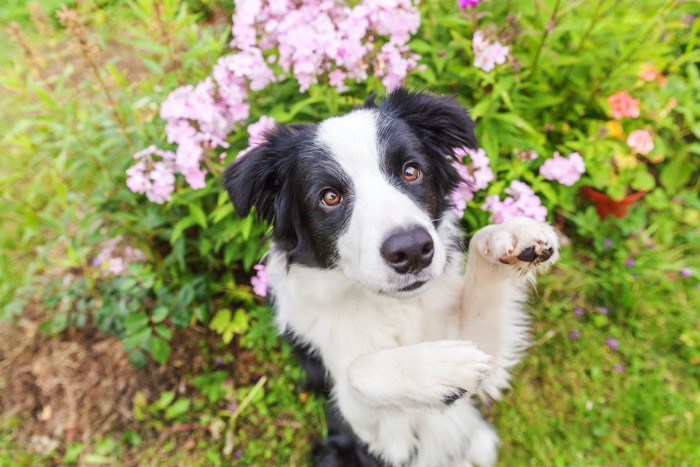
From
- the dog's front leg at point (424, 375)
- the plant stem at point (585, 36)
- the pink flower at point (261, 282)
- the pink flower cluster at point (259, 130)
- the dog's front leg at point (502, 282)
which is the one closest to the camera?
the dog's front leg at point (424, 375)

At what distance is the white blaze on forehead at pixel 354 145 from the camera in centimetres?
222

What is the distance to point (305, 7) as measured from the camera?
2.82 meters

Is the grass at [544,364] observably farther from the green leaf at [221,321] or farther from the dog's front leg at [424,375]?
the dog's front leg at [424,375]

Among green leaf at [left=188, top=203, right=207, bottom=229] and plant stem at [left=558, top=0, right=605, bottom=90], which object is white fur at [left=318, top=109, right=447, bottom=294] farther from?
plant stem at [left=558, top=0, right=605, bottom=90]

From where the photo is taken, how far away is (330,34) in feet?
8.77

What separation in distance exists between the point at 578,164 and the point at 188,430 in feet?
10.9

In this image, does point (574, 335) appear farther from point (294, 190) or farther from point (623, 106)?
point (294, 190)

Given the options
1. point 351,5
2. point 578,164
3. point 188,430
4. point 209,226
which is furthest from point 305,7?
point 188,430

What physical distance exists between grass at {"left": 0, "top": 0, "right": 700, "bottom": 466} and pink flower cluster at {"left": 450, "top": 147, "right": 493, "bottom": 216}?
1218 millimetres

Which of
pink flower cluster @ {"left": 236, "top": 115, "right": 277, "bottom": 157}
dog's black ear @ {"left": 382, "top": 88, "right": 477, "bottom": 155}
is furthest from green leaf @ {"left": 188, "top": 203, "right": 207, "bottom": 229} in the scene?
dog's black ear @ {"left": 382, "top": 88, "right": 477, "bottom": 155}

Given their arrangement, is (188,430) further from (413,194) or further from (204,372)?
(413,194)

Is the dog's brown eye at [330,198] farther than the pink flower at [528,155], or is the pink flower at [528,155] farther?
the pink flower at [528,155]

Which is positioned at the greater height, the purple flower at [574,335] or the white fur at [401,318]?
the white fur at [401,318]

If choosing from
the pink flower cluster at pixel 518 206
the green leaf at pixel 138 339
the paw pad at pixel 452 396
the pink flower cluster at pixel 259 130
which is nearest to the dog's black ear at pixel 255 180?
the pink flower cluster at pixel 259 130
